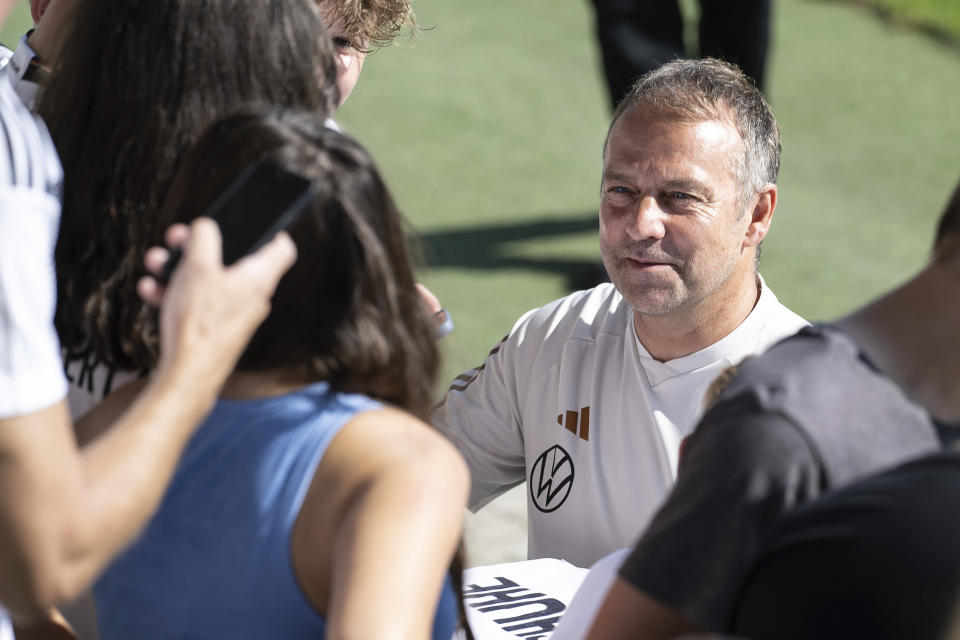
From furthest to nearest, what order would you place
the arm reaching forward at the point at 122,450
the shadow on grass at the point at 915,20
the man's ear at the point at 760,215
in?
the shadow on grass at the point at 915,20 → the man's ear at the point at 760,215 → the arm reaching forward at the point at 122,450

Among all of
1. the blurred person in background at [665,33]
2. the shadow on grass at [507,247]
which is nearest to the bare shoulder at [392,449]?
the blurred person in background at [665,33]

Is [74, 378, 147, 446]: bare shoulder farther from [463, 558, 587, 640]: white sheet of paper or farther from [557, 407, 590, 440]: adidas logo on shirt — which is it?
[557, 407, 590, 440]: adidas logo on shirt

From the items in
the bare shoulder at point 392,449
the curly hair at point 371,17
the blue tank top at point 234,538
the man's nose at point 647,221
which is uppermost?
the curly hair at point 371,17

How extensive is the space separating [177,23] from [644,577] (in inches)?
33.8

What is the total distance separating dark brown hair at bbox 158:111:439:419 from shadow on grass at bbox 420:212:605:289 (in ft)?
15.2

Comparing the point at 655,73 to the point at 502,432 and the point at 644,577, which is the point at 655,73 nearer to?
the point at 502,432

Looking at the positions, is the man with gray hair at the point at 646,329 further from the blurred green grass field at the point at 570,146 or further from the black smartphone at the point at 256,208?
the blurred green grass field at the point at 570,146

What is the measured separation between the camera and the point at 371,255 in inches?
48.4

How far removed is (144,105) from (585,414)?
1183 millimetres

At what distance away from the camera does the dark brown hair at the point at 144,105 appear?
4.71ft

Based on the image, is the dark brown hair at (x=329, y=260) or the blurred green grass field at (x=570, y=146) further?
the blurred green grass field at (x=570, y=146)

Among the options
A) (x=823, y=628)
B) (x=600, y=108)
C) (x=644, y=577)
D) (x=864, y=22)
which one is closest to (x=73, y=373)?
(x=644, y=577)

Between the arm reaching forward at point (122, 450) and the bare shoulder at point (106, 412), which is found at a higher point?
the arm reaching forward at point (122, 450)

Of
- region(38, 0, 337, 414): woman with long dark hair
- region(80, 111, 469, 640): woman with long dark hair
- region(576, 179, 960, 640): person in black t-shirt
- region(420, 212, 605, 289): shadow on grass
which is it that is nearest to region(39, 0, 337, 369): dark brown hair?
region(38, 0, 337, 414): woman with long dark hair
